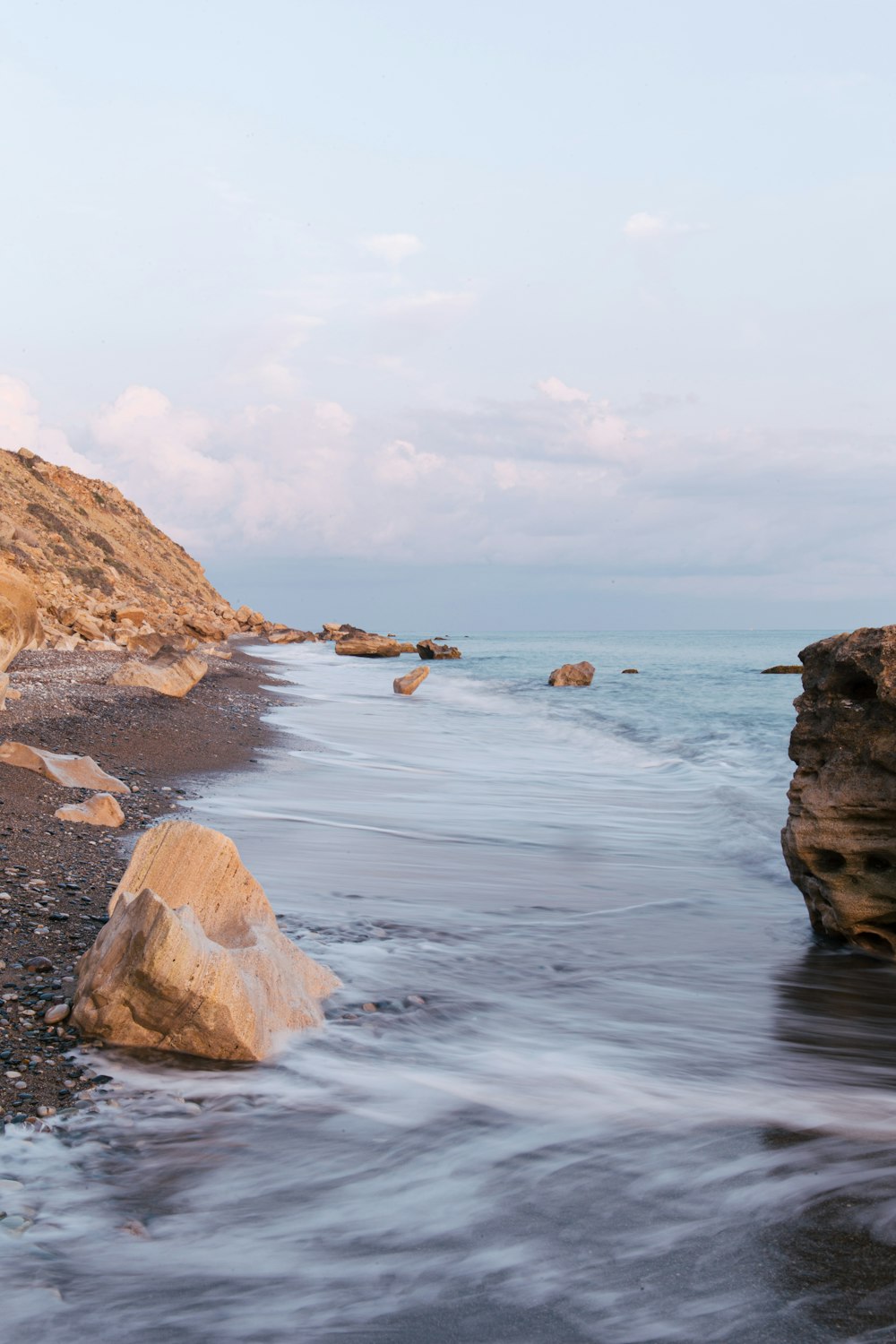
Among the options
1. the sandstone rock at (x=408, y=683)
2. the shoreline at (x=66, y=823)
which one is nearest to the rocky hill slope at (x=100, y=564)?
the sandstone rock at (x=408, y=683)

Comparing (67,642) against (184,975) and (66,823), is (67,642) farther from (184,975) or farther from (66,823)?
(184,975)

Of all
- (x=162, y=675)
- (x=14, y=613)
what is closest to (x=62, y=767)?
(x=14, y=613)

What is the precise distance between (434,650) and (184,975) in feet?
197

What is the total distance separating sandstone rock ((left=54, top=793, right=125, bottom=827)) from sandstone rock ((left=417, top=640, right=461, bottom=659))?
50.8 m

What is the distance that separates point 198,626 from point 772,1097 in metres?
42.0

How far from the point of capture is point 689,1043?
5.09 meters

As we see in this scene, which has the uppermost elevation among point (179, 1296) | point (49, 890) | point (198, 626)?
point (198, 626)

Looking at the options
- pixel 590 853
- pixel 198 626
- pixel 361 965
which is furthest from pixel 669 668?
pixel 361 965

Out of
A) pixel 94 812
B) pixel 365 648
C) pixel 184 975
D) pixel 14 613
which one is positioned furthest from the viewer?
pixel 365 648

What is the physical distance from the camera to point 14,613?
9.66 metres

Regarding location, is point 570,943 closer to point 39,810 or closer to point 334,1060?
point 334,1060

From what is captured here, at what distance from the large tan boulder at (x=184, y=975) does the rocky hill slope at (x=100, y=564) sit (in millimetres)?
24342

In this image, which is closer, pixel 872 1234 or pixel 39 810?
pixel 872 1234

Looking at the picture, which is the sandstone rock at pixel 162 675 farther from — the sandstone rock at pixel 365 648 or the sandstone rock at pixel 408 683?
the sandstone rock at pixel 365 648
